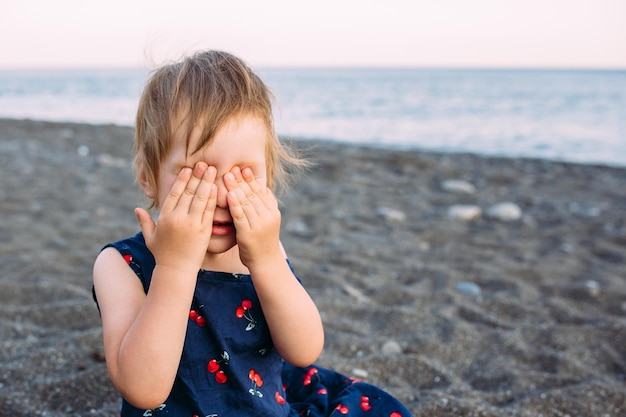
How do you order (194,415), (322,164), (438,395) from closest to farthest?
(194,415) < (438,395) < (322,164)

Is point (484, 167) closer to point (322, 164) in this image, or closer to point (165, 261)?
point (322, 164)

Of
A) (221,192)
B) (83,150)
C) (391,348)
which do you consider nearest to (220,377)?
(221,192)

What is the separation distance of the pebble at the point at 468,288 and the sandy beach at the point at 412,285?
0.02 m

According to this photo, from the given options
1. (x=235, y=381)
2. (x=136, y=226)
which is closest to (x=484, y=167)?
(x=136, y=226)

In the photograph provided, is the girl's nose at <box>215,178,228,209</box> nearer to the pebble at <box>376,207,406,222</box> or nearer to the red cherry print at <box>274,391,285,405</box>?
the red cherry print at <box>274,391,285,405</box>

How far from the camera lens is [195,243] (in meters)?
1.56

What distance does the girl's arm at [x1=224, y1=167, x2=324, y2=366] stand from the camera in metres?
1.60

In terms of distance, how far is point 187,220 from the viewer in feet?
5.04

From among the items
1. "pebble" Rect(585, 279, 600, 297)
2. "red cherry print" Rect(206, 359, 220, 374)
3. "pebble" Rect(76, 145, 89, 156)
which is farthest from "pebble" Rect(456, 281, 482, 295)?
"pebble" Rect(76, 145, 89, 156)

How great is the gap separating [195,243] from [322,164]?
7760 mm

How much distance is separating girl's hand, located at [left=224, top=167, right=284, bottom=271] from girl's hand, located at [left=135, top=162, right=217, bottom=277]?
6cm

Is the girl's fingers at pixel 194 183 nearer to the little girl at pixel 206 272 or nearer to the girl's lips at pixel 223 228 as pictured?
the little girl at pixel 206 272

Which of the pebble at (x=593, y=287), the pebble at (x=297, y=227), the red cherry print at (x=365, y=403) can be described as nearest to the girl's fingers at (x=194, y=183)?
the red cherry print at (x=365, y=403)

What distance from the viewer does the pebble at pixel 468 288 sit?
4.09 meters
